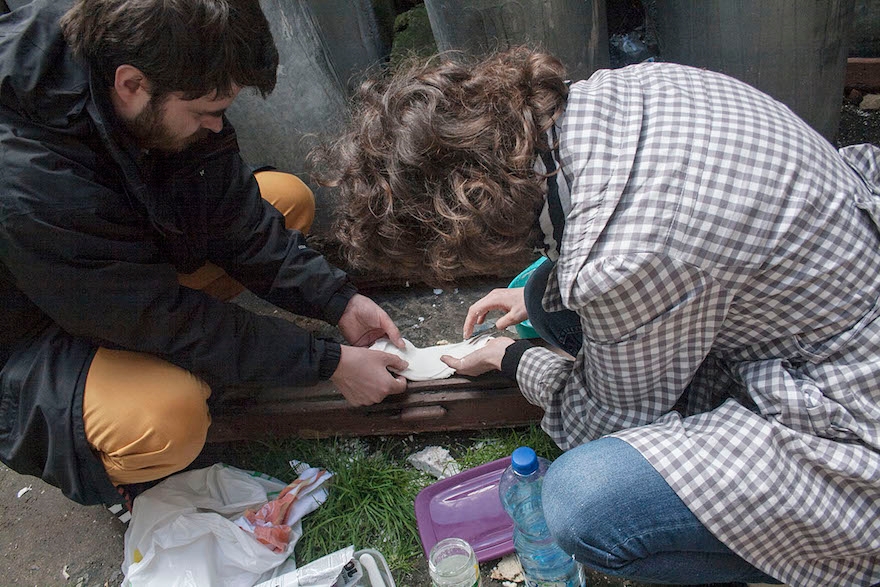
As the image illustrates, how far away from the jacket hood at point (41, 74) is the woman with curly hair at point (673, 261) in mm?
555

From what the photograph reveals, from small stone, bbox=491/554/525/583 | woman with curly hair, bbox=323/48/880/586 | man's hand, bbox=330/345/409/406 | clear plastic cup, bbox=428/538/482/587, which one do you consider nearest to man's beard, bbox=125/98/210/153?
woman with curly hair, bbox=323/48/880/586

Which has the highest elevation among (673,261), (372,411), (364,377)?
(673,261)

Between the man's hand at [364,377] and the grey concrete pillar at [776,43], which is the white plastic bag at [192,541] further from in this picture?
the grey concrete pillar at [776,43]

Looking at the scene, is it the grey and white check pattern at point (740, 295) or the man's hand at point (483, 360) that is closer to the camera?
the grey and white check pattern at point (740, 295)

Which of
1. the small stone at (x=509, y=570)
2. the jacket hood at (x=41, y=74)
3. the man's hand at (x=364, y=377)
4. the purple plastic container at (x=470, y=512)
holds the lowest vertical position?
the small stone at (x=509, y=570)

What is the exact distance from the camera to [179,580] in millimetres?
1780

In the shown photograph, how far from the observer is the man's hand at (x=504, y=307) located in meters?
1.98

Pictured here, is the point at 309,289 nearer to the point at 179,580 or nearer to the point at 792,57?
the point at 179,580

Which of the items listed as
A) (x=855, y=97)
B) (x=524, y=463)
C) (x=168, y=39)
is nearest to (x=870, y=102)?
(x=855, y=97)

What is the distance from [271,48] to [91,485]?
1175 millimetres

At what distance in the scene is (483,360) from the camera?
1901 mm

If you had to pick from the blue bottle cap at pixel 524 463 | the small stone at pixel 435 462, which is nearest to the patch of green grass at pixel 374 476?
the small stone at pixel 435 462

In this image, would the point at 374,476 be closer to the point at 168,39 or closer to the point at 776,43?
the point at 168,39

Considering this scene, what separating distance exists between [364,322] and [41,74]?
1.06m
